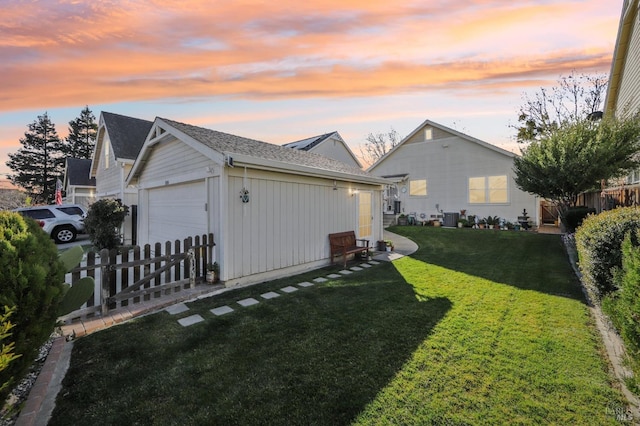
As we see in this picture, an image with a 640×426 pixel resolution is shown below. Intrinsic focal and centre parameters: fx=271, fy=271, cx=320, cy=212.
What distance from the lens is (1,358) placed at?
1.47 m

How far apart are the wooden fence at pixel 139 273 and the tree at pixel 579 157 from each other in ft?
38.6

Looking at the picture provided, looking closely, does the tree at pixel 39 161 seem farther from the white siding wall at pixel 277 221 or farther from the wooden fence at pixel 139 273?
the white siding wall at pixel 277 221

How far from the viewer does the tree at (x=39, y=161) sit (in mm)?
34531

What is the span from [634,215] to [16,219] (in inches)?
276

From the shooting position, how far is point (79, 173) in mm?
23172

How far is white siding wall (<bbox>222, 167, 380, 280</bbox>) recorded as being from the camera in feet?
20.2

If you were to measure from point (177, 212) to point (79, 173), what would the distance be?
2250cm

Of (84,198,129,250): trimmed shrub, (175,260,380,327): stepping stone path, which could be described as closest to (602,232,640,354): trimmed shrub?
(175,260,380,327): stepping stone path

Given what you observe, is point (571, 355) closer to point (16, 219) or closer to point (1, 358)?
point (1, 358)

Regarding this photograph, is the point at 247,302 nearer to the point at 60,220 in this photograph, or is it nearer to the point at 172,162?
the point at 172,162

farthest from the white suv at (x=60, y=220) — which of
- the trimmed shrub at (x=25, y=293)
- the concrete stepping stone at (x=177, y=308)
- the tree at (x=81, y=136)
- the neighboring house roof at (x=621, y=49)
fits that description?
the tree at (x=81, y=136)

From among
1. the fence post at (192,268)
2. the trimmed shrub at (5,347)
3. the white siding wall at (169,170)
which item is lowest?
the fence post at (192,268)

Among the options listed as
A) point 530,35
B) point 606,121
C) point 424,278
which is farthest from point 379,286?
point 606,121

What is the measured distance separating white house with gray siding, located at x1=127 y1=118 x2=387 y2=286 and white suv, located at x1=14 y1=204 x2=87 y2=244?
17.4 ft
